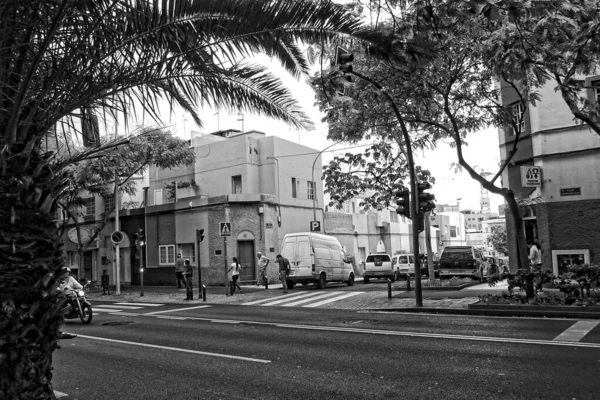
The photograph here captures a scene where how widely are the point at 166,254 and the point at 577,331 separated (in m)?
23.2

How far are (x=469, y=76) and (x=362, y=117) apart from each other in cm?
338

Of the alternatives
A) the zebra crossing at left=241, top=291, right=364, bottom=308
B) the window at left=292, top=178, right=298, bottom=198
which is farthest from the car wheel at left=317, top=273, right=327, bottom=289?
the window at left=292, top=178, right=298, bottom=198

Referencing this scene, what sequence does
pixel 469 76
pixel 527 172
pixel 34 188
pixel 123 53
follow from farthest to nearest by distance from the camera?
pixel 527 172, pixel 469 76, pixel 123 53, pixel 34 188

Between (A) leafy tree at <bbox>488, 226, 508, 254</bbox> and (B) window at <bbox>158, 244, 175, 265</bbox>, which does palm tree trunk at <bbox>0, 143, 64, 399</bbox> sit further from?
(A) leafy tree at <bbox>488, 226, 508, 254</bbox>

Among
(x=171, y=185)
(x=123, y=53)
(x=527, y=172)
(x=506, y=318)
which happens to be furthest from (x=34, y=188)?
(x=171, y=185)

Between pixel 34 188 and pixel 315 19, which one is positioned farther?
pixel 315 19

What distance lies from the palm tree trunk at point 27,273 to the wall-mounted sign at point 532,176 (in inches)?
677

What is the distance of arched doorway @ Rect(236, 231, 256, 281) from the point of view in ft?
86.3

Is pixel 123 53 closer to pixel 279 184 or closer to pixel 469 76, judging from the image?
pixel 469 76

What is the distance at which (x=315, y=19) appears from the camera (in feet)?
15.1

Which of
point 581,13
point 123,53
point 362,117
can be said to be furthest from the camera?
point 362,117

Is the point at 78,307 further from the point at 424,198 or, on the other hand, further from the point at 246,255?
the point at 246,255

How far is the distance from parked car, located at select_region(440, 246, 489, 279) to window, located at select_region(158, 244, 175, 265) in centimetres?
1486

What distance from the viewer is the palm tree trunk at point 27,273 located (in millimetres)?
3426
